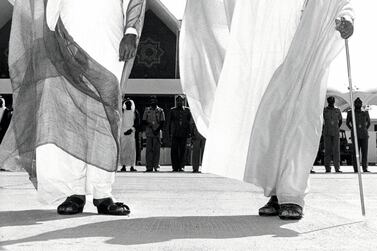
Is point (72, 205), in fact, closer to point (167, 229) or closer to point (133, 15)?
point (167, 229)

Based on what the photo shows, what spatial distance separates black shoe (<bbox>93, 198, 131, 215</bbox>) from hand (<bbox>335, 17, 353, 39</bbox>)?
186cm

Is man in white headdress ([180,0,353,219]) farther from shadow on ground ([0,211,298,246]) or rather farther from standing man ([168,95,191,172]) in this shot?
standing man ([168,95,191,172])

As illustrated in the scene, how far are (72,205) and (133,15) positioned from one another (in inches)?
55.6

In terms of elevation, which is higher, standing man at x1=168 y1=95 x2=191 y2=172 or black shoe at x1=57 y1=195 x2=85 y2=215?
standing man at x1=168 y1=95 x2=191 y2=172

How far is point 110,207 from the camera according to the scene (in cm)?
496

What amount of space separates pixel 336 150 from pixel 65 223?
40.5 feet

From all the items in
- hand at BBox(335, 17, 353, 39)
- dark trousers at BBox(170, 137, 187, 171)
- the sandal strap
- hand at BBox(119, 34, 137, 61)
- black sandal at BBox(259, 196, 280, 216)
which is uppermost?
hand at BBox(335, 17, 353, 39)

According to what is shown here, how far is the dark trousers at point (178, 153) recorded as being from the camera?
654 inches

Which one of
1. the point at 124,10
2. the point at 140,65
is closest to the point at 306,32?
the point at 124,10

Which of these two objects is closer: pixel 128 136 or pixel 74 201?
pixel 74 201

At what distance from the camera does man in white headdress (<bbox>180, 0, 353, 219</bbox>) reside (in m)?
4.81

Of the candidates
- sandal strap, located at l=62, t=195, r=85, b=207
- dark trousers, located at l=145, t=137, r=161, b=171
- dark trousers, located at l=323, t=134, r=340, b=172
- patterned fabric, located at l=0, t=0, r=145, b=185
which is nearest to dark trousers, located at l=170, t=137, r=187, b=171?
dark trousers, located at l=145, t=137, r=161, b=171

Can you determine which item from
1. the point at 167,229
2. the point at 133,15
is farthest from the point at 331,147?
the point at 167,229

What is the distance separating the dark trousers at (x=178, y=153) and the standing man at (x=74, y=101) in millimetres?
11287
